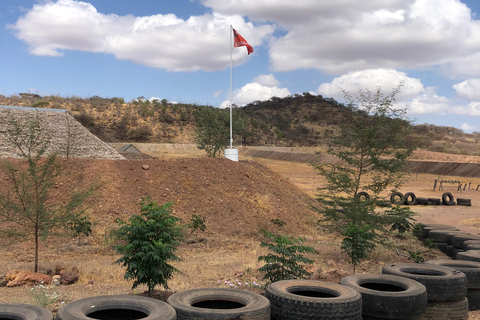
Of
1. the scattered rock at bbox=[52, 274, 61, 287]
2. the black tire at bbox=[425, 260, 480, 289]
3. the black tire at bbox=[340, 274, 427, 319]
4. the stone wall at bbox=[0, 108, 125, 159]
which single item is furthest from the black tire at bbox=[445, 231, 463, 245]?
the stone wall at bbox=[0, 108, 125, 159]

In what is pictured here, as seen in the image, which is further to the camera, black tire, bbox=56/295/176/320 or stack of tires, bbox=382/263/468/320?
stack of tires, bbox=382/263/468/320

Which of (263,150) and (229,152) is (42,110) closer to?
(229,152)

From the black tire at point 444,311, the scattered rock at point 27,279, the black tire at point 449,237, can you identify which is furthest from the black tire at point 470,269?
the scattered rock at point 27,279

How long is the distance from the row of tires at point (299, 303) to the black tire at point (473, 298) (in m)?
0.72

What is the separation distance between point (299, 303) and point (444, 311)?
2890 mm

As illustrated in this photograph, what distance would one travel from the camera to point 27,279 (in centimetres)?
839

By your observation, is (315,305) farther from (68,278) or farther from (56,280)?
(56,280)

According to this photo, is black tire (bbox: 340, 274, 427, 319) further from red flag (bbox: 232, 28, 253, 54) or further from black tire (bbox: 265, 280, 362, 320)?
red flag (bbox: 232, 28, 253, 54)

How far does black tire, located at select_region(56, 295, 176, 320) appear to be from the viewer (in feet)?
16.1

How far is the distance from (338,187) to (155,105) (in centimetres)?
6629

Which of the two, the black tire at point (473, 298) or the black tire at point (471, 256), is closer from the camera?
the black tire at point (473, 298)

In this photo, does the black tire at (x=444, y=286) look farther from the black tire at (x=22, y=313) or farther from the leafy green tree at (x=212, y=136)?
the leafy green tree at (x=212, y=136)

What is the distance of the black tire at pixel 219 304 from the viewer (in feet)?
16.4

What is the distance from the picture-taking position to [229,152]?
858 inches
